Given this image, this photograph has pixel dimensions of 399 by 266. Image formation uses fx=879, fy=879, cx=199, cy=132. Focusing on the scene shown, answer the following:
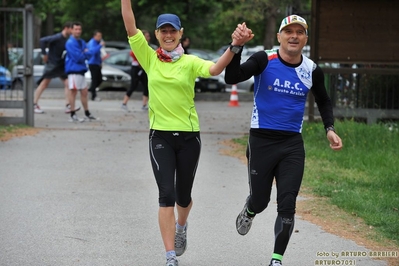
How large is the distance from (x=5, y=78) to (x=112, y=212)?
8367mm

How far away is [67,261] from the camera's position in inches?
266

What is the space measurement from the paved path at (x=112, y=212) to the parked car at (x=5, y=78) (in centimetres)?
173

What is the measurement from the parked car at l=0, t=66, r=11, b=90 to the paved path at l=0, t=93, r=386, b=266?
1729 millimetres

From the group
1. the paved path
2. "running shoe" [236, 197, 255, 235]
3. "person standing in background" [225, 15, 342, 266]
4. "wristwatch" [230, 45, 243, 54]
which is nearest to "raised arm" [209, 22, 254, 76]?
"wristwatch" [230, 45, 243, 54]

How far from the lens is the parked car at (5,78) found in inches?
641

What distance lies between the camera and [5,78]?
16.4 metres

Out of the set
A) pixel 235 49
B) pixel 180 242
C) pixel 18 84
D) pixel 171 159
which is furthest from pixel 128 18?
pixel 18 84

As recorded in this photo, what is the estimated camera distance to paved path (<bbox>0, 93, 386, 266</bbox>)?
7020 millimetres

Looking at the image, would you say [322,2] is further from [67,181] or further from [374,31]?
[67,181]

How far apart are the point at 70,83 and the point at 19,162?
5053 millimetres

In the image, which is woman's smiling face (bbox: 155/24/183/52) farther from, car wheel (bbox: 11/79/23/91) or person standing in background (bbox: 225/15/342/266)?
car wheel (bbox: 11/79/23/91)

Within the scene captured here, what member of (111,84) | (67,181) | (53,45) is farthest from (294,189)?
(111,84)

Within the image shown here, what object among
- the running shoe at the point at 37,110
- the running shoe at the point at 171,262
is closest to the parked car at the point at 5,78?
the running shoe at the point at 37,110

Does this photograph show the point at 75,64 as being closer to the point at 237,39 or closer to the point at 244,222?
the point at 244,222
